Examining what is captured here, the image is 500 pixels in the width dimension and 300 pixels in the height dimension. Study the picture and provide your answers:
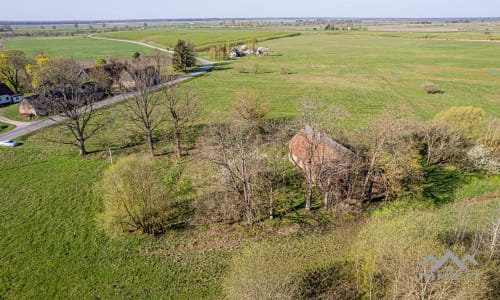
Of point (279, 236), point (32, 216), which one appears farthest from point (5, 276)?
point (279, 236)

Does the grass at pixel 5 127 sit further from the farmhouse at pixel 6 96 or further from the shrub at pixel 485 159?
the shrub at pixel 485 159

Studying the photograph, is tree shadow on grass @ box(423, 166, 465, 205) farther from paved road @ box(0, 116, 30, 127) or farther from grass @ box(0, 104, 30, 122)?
grass @ box(0, 104, 30, 122)

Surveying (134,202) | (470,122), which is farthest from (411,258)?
(470,122)

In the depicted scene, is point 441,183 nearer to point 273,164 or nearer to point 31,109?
point 273,164

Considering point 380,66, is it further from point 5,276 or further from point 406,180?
point 5,276

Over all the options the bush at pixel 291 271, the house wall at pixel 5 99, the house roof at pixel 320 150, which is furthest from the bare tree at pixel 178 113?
the house wall at pixel 5 99
